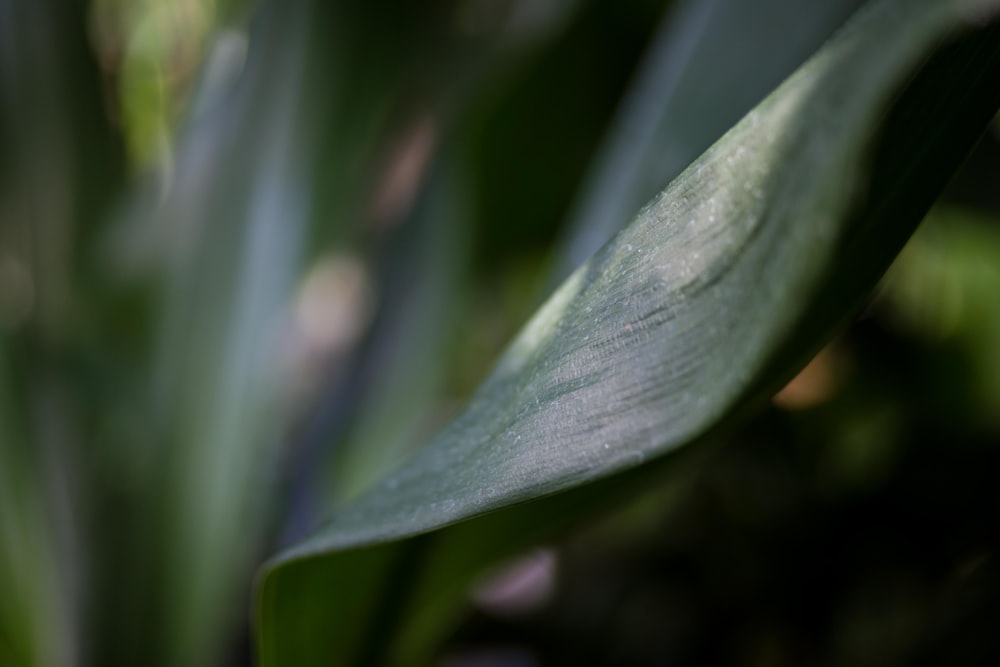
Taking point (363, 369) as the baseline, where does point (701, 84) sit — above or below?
above

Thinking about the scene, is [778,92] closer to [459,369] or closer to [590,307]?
[590,307]

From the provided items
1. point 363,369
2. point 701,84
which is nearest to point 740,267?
point 701,84

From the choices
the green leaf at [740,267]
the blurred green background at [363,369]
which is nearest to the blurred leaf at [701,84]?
the blurred green background at [363,369]

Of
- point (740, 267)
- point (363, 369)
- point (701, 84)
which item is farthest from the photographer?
point (363, 369)

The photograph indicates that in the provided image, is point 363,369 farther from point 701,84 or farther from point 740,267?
point 740,267

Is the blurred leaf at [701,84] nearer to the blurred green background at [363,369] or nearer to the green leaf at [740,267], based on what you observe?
the blurred green background at [363,369]
